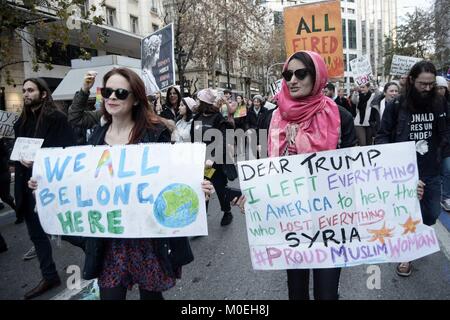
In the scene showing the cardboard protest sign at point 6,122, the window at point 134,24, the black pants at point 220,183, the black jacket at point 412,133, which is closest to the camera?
the black jacket at point 412,133

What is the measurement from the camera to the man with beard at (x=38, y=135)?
3.56 m

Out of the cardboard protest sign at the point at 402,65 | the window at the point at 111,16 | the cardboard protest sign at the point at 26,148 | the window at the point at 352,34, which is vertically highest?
the window at the point at 352,34

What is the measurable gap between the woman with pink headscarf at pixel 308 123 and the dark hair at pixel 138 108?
70 centimetres

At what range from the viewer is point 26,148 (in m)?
3.40

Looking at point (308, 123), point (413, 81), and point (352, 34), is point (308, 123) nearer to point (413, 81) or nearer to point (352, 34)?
point (413, 81)

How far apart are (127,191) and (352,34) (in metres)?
95.2

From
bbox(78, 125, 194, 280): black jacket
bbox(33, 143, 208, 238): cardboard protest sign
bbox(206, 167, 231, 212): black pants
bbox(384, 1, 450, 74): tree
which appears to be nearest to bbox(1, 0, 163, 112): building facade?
bbox(206, 167, 231, 212): black pants

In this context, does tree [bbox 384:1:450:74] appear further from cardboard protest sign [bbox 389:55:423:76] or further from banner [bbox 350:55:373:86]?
cardboard protest sign [bbox 389:55:423:76]

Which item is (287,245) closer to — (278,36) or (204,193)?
(204,193)

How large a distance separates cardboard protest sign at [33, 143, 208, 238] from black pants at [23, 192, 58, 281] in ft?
4.73

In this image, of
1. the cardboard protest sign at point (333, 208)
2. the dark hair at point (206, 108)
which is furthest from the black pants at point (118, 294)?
the dark hair at point (206, 108)

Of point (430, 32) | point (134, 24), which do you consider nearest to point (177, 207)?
point (430, 32)

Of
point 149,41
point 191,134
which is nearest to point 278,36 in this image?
point 149,41

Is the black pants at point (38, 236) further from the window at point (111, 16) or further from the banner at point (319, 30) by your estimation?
the window at point (111, 16)
